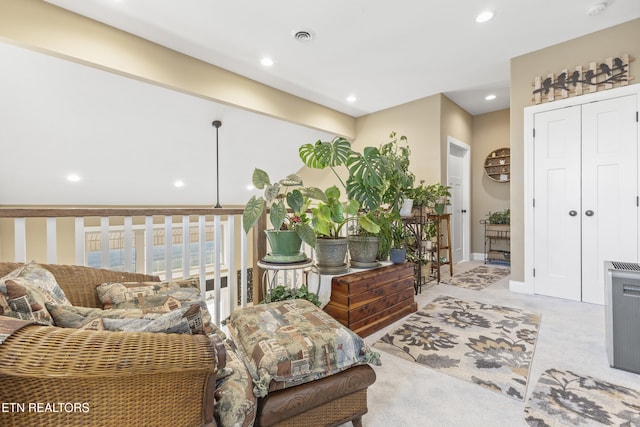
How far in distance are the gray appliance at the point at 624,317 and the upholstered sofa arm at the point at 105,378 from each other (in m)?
2.29

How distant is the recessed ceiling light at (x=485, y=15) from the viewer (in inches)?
102

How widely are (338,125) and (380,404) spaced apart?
439 centimetres

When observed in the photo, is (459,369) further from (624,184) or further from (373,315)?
(624,184)

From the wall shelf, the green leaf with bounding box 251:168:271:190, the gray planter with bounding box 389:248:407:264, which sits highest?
the wall shelf

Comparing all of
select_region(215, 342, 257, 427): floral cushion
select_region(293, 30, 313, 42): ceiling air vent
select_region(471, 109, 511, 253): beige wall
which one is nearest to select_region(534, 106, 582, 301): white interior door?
select_region(471, 109, 511, 253): beige wall

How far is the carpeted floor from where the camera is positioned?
1399 millimetres

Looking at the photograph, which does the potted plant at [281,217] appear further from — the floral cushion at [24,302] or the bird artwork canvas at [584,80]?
the bird artwork canvas at [584,80]

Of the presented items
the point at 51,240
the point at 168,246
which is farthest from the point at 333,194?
the point at 51,240

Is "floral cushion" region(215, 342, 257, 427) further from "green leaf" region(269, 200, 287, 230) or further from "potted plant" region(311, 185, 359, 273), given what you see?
"potted plant" region(311, 185, 359, 273)

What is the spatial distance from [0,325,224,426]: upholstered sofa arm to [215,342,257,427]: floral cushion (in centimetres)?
8

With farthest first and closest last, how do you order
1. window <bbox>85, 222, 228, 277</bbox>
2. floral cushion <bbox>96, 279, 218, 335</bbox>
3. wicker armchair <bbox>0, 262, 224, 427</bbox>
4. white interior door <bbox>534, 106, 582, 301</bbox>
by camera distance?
window <bbox>85, 222, 228, 277</bbox> → white interior door <bbox>534, 106, 582, 301</bbox> → floral cushion <bbox>96, 279, 218, 335</bbox> → wicker armchair <bbox>0, 262, 224, 427</bbox>

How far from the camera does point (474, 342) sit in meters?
2.16

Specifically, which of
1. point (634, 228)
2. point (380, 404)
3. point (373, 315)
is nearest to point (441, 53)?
point (634, 228)

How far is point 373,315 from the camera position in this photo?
240 centimetres
